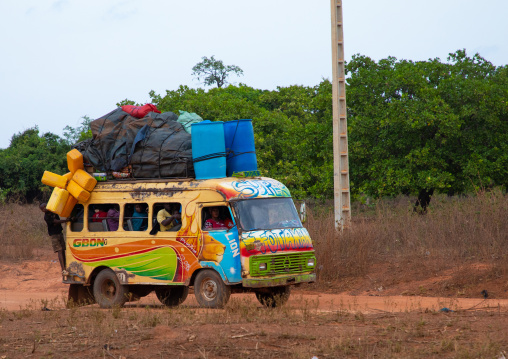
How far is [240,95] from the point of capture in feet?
161

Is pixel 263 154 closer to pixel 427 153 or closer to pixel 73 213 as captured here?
pixel 427 153

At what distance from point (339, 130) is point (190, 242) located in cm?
756

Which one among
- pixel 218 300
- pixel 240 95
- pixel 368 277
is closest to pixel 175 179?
pixel 218 300

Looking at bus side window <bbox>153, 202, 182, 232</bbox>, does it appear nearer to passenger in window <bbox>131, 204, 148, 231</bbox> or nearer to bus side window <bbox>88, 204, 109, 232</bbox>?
passenger in window <bbox>131, 204, 148, 231</bbox>

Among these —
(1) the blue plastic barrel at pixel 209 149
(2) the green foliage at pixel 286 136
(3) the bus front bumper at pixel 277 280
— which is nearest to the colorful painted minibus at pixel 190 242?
(3) the bus front bumper at pixel 277 280

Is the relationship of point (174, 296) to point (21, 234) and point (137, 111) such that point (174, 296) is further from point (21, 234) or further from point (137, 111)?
point (21, 234)

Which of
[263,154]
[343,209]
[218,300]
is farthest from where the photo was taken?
[263,154]

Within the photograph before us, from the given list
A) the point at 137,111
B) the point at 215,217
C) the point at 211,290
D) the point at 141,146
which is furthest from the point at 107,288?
the point at 137,111

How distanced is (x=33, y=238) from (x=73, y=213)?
1090cm

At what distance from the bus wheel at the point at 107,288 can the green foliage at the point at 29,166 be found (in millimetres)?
25203

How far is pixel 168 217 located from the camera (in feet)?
42.9

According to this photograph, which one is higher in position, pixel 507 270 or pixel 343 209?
pixel 343 209

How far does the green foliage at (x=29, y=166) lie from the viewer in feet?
132

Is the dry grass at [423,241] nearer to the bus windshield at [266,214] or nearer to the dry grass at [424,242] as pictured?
the dry grass at [424,242]
